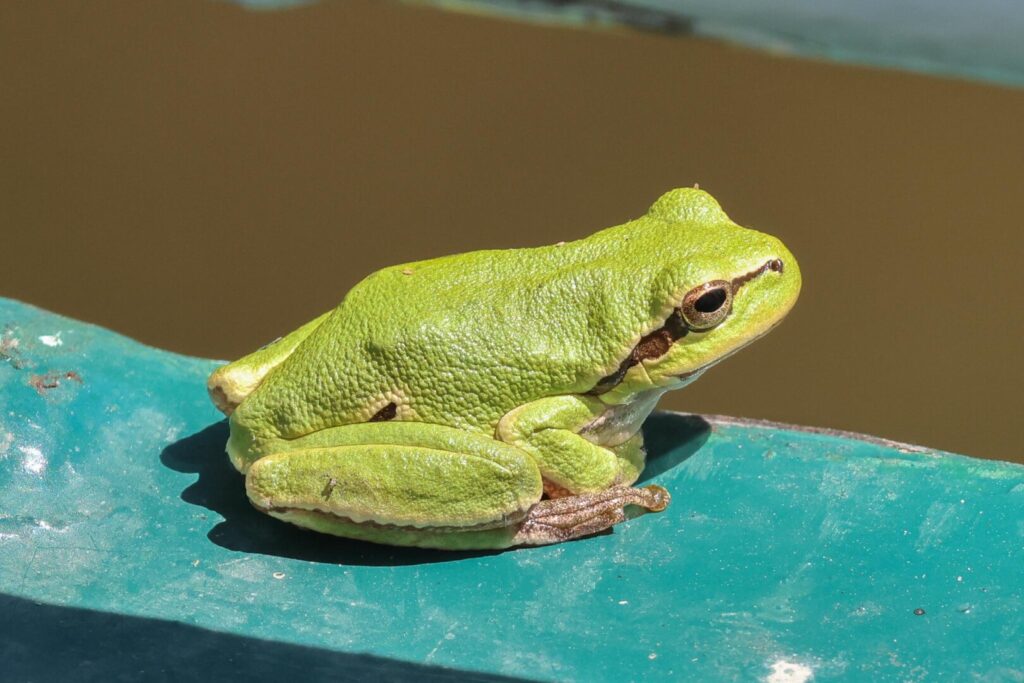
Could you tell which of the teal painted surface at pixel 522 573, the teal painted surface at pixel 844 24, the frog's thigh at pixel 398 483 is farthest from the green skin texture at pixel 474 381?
the teal painted surface at pixel 844 24

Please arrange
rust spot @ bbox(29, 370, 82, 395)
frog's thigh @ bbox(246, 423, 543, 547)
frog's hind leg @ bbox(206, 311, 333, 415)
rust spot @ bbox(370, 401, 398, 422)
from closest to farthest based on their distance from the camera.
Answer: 1. frog's thigh @ bbox(246, 423, 543, 547)
2. rust spot @ bbox(370, 401, 398, 422)
3. frog's hind leg @ bbox(206, 311, 333, 415)
4. rust spot @ bbox(29, 370, 82, 395)

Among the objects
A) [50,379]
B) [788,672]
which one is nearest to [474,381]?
[788,672]

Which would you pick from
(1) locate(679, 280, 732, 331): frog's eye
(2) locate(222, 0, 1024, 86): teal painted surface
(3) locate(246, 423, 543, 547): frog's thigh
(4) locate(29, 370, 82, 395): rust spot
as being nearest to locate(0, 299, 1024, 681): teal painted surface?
(4) locate(29, 370, 82, 395): rust spot

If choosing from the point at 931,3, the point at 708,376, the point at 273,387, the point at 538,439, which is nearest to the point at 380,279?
the point at 273,387

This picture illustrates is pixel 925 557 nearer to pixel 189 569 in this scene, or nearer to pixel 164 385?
pixel 189 569

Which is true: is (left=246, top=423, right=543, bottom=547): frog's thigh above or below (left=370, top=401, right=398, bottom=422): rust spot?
below

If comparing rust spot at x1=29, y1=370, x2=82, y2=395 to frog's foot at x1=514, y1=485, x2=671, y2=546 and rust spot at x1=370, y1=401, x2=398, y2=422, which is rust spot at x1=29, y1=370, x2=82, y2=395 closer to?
rust spot at x1=370, y1=401, x2=398, y2=422

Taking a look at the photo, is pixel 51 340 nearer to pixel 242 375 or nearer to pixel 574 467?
pixel 242 375
